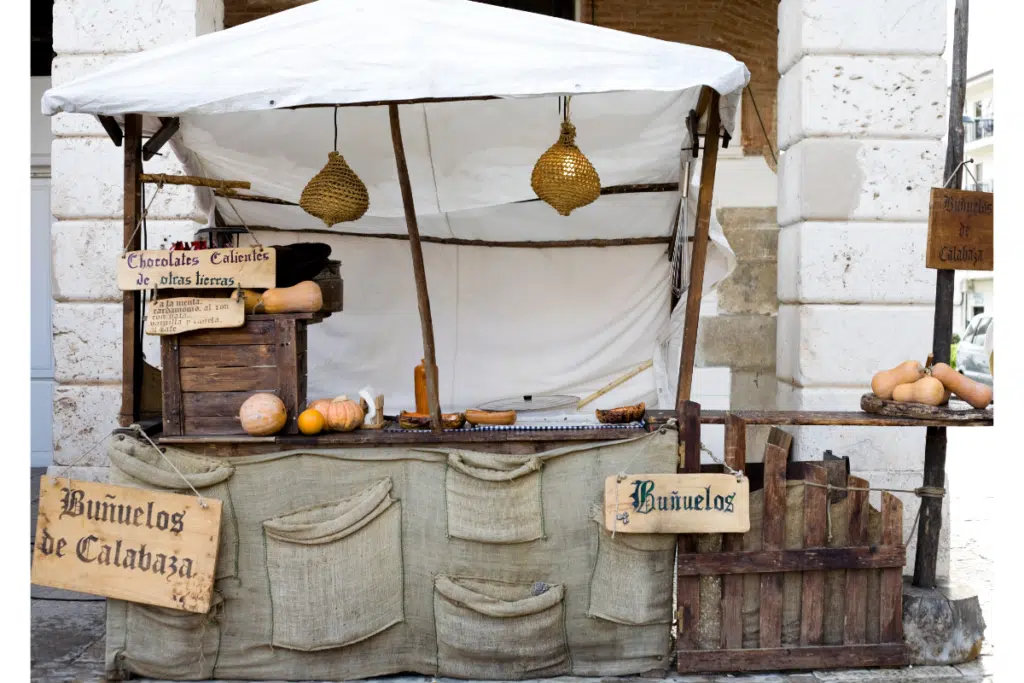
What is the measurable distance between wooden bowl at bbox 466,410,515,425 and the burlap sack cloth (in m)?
0.26

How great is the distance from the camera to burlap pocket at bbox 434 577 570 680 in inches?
140

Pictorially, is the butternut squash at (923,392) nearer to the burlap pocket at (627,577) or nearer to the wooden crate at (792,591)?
the wooden crate at (792,591)

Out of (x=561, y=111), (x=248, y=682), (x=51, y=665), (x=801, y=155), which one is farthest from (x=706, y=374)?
(x=51, y=665)

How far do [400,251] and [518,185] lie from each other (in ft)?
3.68

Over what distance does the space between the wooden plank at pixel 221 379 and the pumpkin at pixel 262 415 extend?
0.09 metres

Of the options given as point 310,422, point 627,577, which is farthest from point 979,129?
point 310,422

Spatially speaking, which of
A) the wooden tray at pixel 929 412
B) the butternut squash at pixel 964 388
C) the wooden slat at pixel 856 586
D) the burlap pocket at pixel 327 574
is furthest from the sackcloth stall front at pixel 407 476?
the butternut squash at pixel 964 388

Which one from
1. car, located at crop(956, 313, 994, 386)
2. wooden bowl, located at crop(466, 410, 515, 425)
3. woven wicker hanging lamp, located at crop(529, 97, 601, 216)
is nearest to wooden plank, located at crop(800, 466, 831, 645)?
wooden bowl, located at crop(466, 410, 515, 425)

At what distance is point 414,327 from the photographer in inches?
227

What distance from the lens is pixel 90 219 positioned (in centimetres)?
544

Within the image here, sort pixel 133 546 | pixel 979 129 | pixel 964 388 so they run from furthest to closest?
pixel 979 129
pixel 964 388
pixel 133 546

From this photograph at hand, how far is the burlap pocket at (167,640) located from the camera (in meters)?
3.51

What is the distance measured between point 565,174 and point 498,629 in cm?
198

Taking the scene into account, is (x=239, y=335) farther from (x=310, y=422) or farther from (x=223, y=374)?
(x=310, y=422)
